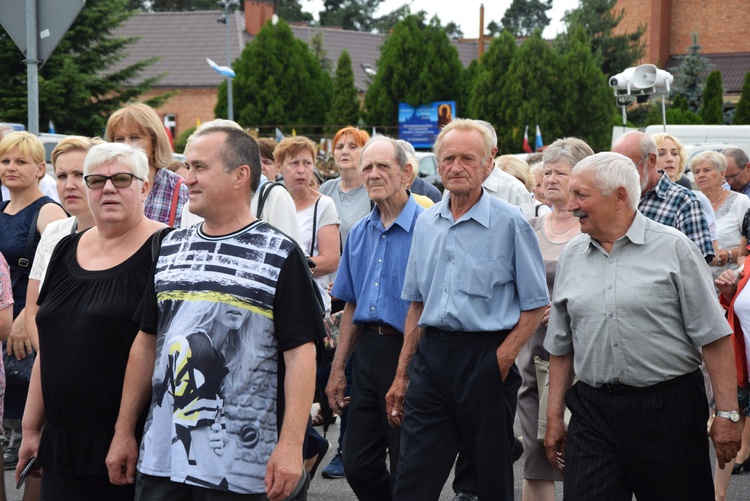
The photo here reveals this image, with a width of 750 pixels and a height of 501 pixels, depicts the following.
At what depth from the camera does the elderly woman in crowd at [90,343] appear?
4371 mm

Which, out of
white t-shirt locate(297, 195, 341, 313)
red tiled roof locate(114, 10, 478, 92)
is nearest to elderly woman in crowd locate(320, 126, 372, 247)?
white t-shirt locate(297, 195, 341, 313)

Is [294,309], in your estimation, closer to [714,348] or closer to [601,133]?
[714,348]

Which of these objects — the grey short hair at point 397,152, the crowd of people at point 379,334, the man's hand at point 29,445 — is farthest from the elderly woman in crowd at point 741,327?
the man's hand at point 29,445

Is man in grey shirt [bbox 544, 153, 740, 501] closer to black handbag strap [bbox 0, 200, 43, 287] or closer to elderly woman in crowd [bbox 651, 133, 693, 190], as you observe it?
black handbag strap [bbox 0, 200, 43, 287]

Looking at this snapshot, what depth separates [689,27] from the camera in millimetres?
62250

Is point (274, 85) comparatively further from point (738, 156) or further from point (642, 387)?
point (642, 387)

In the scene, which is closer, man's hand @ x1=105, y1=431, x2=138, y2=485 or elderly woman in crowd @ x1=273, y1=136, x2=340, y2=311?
man's hand @ x1=105, y1=431, x2=138, y2=485

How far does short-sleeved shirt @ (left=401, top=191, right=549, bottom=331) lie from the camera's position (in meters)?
5.07

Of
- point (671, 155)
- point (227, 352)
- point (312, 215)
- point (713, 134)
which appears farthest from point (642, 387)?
point (713, 134)

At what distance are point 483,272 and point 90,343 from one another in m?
1.87

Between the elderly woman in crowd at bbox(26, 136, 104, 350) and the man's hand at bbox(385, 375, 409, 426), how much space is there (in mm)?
1863

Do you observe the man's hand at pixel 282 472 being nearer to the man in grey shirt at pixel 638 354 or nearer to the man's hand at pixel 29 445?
the man's hand at pixel 29 445

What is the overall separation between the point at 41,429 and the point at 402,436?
170cm

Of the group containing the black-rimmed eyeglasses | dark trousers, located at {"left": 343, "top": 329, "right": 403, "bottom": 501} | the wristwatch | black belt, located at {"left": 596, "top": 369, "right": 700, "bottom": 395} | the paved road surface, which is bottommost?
the paved road surface
